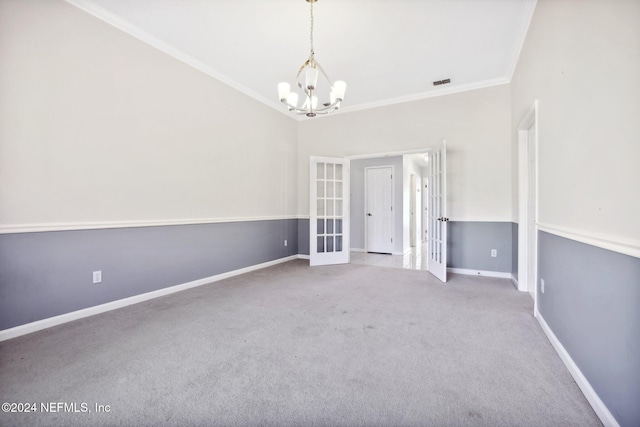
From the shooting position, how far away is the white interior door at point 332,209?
16.4ft

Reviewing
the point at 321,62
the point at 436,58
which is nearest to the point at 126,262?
the point at 321,62

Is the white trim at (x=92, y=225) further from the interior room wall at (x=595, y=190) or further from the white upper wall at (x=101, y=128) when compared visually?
the interior room wall at (x=595, y=190)

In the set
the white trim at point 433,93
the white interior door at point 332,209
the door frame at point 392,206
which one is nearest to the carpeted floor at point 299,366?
the white interior door at point 332,209

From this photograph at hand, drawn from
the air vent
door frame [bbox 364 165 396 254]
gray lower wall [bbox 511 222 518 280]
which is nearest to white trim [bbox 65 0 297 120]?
the air vent

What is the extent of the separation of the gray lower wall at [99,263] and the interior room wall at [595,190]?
3727mm

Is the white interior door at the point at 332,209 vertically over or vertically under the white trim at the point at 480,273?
over

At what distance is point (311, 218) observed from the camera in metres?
4.82

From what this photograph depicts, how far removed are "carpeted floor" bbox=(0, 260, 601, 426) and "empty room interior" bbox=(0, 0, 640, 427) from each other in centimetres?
2

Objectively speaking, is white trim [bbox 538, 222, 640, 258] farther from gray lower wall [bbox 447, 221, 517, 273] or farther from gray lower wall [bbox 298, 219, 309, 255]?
gray lower wall [bbox 298, 219, 309, 255]

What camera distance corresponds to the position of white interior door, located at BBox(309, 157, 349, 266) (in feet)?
16.4

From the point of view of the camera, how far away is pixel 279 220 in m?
5.02

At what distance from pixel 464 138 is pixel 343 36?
248 cm

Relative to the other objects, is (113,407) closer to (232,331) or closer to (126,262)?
(232,331)

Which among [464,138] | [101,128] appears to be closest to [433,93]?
[464,138]
